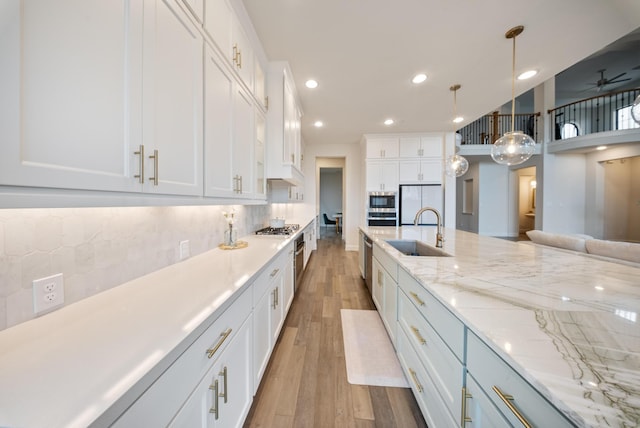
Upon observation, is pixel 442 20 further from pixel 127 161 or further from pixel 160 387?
pixel 160 387

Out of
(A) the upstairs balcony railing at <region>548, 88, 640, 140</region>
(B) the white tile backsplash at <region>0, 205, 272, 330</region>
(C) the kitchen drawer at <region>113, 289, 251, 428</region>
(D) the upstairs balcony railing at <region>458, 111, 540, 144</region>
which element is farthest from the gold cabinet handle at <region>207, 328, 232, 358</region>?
(A) the upstairs balcony railing at <region>548, 88, 640, 140</region>

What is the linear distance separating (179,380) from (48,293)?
1.93 feet

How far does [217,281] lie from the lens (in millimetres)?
1170

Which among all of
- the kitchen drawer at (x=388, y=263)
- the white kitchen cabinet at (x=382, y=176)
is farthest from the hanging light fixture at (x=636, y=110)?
the white kitchen cabinet at (x=382, y=176)

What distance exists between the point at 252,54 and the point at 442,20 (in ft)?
5.72

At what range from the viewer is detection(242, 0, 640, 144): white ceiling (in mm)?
1927

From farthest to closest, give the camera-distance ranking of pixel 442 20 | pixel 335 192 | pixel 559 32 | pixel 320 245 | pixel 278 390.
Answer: pixel 335 192 < pixel 320 245 < pixel 559 32 < pixel 442 20 < pixel 278 390

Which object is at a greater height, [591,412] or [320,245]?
[591,412]

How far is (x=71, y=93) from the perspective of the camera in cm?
66

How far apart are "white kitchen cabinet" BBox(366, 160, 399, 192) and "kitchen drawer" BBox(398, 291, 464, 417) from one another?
3933 millimetres

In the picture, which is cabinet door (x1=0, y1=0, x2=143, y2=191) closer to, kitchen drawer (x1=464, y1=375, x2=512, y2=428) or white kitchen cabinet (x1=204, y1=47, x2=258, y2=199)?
white kitchen cabinet (x1=204, y1=47, x2=258, y2=199)

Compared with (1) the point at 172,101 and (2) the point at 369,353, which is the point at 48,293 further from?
(2) the point at 369,353

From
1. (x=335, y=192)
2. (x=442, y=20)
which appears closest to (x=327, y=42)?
(x=442, y=20)

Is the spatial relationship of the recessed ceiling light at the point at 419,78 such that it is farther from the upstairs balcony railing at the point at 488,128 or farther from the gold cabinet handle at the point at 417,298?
the upstairs balcony railing at the point at 488,128
